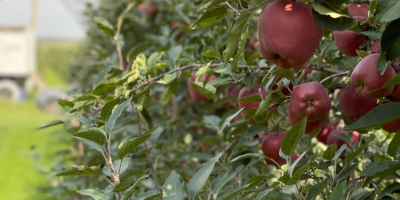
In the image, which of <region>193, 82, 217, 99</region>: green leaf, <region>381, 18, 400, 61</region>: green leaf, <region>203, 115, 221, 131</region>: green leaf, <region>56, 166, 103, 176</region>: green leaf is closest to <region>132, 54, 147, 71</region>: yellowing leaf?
<region>193, 82, 217, 99</region>: green leaf

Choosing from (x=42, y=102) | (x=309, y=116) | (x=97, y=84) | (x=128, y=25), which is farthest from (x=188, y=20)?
(x=42, y=102)

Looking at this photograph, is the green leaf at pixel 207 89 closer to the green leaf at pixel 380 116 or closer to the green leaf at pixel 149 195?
the green leaf at pixel 149 195

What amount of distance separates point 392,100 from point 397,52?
13cm

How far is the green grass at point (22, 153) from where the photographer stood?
3584mm

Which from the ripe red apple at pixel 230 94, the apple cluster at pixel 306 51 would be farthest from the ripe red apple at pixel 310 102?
the ripe red apple at pixel 230 94

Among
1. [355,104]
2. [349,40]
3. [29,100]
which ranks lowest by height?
[29,100]

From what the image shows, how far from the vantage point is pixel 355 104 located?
81cm

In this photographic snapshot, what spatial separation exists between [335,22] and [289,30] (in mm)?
59

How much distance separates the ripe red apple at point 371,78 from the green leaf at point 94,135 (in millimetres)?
380

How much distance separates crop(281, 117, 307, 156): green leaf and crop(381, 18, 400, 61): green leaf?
0.14 meters

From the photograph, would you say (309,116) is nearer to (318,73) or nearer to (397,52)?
(397,52)

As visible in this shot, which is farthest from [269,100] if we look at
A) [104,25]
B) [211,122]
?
[104,25]

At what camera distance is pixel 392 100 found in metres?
0.71

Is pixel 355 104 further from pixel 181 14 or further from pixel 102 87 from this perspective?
pixel 181 14
